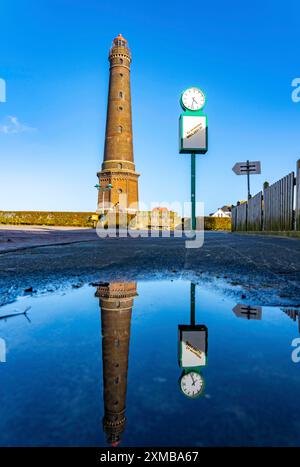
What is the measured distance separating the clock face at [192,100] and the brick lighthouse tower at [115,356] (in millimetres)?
12265

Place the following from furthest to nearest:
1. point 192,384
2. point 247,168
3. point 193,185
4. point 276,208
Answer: point 247,168
point 193,185
point 276,208
point 192,384

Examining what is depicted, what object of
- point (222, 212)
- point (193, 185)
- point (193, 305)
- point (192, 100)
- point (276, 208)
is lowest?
point (193, 305)

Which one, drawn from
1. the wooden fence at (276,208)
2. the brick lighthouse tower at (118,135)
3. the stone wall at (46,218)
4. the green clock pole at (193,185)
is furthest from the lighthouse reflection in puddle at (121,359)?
the stone wall at (46,218)

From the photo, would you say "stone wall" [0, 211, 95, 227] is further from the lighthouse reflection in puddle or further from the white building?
the white building

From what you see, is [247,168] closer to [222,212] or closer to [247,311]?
[247,311]

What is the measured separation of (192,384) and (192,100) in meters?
13.2

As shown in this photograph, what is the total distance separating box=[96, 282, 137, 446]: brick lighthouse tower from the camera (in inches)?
21.3

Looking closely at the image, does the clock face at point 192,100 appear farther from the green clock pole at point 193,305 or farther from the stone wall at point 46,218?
the stone wall at point 46,218

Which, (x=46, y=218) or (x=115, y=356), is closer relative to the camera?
(x=115, y=356)

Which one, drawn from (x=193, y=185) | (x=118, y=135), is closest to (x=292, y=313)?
(x=193, y=185)

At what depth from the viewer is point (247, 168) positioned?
18.8 meters

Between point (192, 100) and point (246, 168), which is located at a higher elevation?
point (192, 100)
